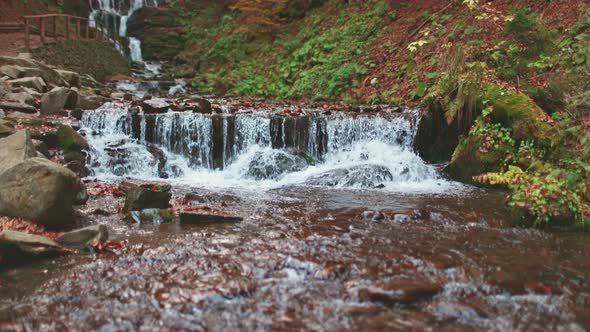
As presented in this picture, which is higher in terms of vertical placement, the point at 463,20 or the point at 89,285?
the point at 463,20

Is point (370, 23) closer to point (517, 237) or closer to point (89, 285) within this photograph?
point (517, 237)

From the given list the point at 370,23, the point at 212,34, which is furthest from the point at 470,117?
the point at 212,34

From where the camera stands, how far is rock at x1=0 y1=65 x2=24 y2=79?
12.8 m

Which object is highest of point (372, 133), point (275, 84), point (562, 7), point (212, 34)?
point (212, 34)

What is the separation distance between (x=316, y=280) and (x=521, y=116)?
232 inches

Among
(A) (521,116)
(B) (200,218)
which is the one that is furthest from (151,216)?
(A) (521,116)

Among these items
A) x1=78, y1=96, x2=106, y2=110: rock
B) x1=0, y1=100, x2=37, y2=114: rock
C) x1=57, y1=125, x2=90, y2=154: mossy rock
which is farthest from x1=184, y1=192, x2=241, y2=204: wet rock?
x1=0, y1=100, x2=37, y2=114: rock

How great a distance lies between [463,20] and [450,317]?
40.8ft

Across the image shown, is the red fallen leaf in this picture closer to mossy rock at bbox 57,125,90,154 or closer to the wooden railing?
mossy rock at bbox 57,125,90,154

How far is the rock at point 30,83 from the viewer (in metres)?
12.3

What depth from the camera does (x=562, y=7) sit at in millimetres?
11148

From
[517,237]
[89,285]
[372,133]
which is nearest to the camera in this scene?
[89,285]

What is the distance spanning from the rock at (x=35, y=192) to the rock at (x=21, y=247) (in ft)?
2.54

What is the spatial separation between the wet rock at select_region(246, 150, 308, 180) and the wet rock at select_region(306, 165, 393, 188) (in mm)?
894
